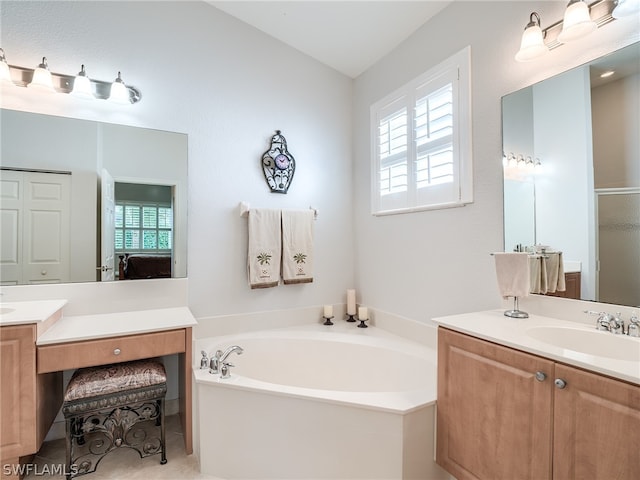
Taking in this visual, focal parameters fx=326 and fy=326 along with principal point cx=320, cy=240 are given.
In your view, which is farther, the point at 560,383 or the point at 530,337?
the point at 530,337

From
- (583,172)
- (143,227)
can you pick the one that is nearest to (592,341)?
(583,172)

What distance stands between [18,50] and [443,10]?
265 cm

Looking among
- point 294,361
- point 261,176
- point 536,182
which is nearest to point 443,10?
point 536,182

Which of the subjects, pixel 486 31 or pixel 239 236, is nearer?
pixel 486 31

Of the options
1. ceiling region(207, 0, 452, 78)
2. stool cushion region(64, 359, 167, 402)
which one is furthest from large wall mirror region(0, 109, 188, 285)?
ceiling region(207, 0, 452, 78)

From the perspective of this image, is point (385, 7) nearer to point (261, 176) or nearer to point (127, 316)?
point (261, 176)

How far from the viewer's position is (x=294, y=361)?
8.11ft

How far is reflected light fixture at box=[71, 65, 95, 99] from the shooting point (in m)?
2.03

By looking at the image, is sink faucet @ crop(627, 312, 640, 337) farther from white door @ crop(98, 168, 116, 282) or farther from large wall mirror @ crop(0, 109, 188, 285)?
white door @ crop(98, 168, 116, 282)

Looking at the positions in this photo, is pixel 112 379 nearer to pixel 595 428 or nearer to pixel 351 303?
pixel 351 303

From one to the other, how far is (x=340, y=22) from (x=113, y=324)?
8.38 feet

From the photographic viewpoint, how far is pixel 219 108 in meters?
2.52

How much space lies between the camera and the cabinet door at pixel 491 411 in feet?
3.80

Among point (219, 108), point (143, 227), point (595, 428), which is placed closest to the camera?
point (595, 428)
